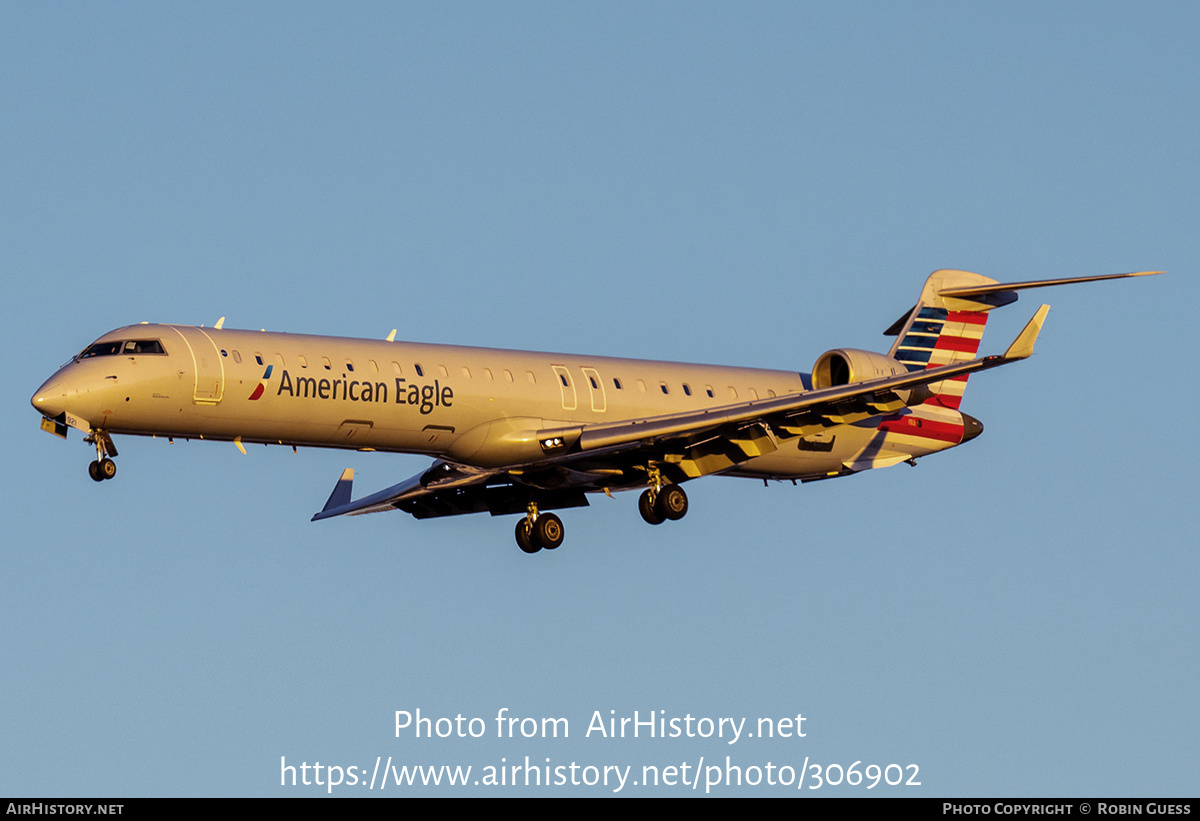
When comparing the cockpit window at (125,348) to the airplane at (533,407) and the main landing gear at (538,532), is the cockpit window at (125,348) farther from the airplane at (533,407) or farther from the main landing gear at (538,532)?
the main landing gear at (538,532)

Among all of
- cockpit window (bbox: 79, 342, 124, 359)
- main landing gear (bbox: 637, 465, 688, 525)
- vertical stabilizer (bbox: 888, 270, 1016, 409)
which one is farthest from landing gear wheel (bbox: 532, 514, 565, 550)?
cockpit window (bbox: 79, 342, 124, 359)

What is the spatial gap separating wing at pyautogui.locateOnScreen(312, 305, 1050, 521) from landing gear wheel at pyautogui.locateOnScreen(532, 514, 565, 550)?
626 millimetres

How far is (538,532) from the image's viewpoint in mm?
38656

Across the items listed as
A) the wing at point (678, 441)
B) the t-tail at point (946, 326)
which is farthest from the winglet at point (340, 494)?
the t-tail at point (946, 326)

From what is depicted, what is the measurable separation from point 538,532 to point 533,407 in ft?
12.1

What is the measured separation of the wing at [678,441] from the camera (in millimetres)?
35469

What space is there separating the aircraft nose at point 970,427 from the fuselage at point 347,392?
22.2 ft

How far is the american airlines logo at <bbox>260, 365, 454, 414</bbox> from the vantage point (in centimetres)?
3372

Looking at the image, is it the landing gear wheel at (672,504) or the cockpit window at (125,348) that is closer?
the cockpit window at (125,348)

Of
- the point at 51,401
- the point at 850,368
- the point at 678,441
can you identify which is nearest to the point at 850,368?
the point at 850,368

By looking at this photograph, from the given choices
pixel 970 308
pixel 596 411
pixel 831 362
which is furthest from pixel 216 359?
pixel 970 308

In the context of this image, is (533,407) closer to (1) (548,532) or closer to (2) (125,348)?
(1) (548,532)

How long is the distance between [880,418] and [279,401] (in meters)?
13.2
